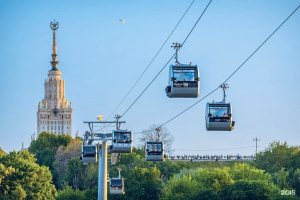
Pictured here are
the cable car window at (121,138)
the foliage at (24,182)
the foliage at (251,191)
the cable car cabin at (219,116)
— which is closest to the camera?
the cable car cabin at (219,116)

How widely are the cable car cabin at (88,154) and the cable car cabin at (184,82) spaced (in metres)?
42.7

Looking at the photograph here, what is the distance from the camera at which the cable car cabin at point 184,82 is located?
64.8 meters

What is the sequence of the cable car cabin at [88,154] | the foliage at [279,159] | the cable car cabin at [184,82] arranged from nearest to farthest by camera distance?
the cable car cabin at [184,82] → the cable car cabin at [88,154] → the foliage at [279,159]

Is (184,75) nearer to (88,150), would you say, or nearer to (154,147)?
(154,147)

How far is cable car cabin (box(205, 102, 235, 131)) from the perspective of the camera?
68.1 meters

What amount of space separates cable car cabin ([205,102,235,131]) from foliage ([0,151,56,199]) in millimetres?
93404

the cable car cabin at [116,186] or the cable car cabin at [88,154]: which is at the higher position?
the cable car cabin at [88,154]

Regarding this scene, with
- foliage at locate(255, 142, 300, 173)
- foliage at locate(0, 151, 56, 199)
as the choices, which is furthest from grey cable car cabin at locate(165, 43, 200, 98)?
foliage at locate(255, 142, 300, 173)

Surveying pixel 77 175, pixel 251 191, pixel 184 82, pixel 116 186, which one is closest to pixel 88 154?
pixel 116 186

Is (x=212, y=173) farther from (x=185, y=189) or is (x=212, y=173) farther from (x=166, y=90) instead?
Answer: (x=166, y=90)

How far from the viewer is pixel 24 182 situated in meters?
164

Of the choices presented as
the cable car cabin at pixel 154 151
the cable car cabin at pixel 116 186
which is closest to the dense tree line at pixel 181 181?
the cable car cabin at pixel 116 186

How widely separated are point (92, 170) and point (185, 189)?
155 ft

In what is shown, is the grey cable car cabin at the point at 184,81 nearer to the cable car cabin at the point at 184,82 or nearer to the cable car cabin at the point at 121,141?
the cable car cabin at the point at 184,82
